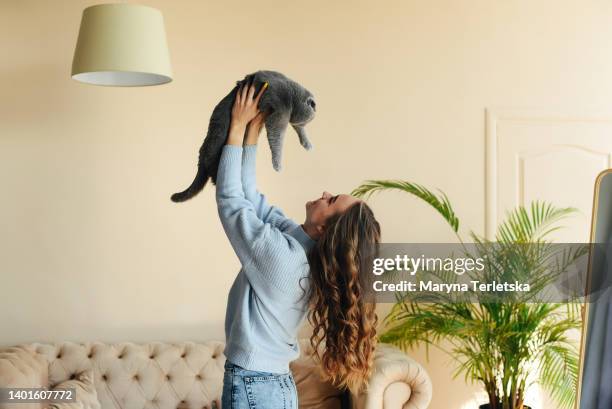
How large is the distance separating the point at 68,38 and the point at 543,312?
2566 mm

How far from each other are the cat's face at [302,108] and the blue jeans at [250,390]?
0.68 m

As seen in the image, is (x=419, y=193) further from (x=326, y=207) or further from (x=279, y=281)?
(x=279, y=281)

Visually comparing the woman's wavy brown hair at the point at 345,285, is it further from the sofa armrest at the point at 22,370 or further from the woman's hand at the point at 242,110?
the sofa armrest at the point at 22,370

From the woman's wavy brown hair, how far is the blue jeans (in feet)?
0.55

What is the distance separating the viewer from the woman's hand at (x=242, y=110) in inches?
79.5

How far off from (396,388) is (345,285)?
1.42m

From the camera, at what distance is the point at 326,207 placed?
213 cm

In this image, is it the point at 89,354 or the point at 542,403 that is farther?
the point at 542,403

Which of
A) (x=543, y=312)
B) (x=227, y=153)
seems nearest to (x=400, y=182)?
(x=543, y=312)

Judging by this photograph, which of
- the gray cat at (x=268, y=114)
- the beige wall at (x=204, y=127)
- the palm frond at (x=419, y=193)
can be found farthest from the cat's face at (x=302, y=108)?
the beige wall at (x=204, y=127)

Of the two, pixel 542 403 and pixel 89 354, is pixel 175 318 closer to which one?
pixel 89 354

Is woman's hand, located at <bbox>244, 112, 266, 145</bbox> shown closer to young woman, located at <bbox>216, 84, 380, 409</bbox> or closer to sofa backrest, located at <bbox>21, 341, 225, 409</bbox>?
young woman, located at <bbox>216, 84, 380, 409</bbox>

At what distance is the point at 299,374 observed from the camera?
142 inches

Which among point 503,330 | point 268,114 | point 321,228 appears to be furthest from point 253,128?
point 503,330
